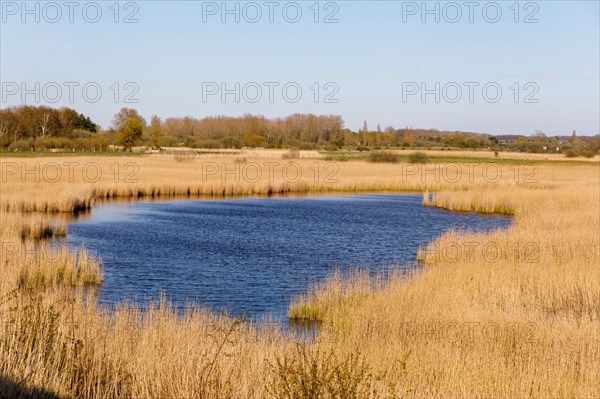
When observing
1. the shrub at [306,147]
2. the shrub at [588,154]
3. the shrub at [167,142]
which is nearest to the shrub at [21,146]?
the shrub at [167,142]

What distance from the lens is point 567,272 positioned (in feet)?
46.6

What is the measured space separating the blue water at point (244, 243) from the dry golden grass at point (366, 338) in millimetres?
1654

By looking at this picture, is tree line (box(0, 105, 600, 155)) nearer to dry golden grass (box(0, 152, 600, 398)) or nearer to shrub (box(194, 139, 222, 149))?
shrub (box(194, 139, 222, 149))

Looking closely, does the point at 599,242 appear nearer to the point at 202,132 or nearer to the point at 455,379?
the point at 455,379

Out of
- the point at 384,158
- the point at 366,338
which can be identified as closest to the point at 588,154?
the point at 384,158

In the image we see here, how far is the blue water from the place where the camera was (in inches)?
633

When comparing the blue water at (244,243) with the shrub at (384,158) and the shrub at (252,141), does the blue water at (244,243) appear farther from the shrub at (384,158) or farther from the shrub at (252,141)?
the shrub at (252,141)

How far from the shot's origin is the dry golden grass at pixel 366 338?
23.3ft

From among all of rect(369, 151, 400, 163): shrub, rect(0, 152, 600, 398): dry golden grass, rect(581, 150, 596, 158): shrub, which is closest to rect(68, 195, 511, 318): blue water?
rect(0, 152, 600, 398): dry golden grass

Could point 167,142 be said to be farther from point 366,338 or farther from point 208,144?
point 366,338

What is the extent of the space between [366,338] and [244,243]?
14.2m

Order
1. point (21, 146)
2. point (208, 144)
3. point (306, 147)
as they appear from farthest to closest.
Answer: point (306, 147), point (208, 144), point (21, 146)

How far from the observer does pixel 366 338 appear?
10297mm

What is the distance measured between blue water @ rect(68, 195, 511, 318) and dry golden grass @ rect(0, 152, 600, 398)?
1654 millimetres
